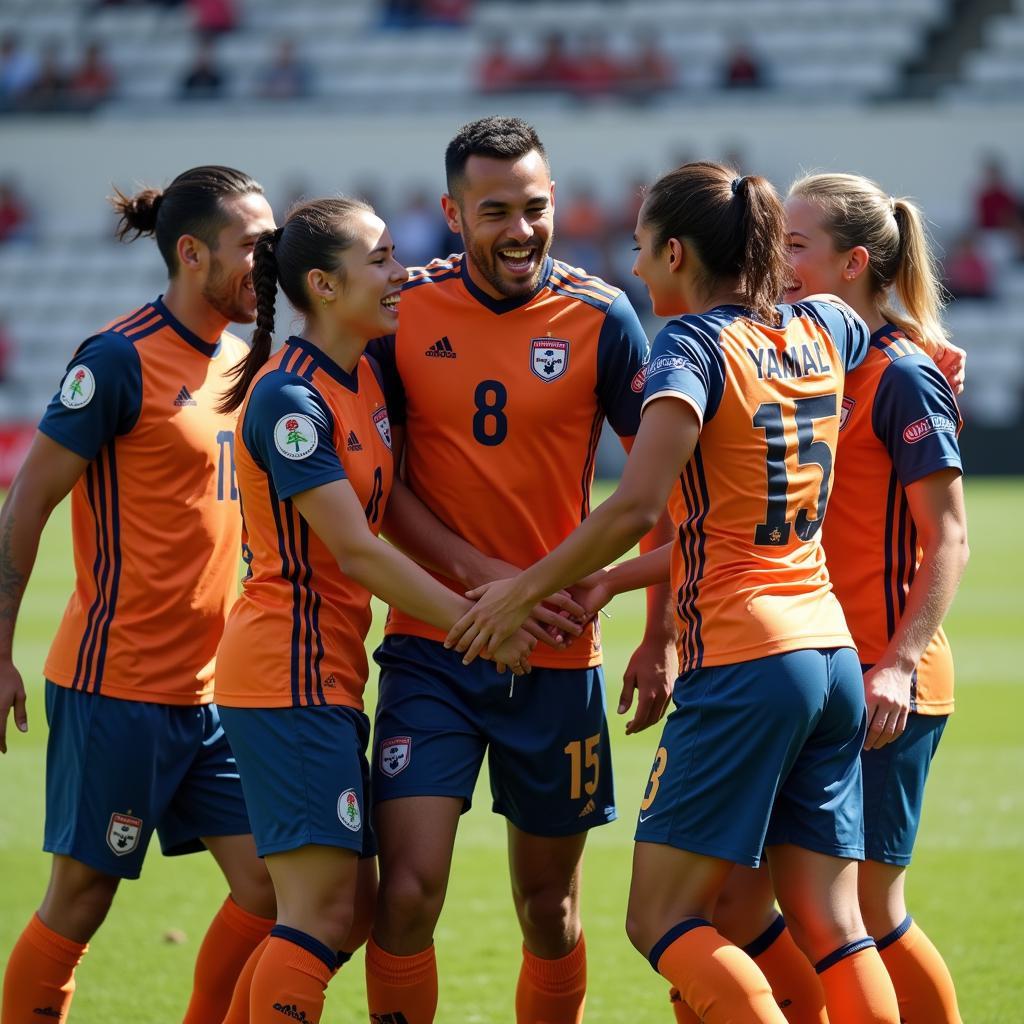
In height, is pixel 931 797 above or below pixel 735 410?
below

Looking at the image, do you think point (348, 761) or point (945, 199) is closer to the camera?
point (348, 761)

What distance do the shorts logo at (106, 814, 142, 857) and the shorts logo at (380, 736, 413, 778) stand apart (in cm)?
75

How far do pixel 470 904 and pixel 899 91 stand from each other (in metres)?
18.7

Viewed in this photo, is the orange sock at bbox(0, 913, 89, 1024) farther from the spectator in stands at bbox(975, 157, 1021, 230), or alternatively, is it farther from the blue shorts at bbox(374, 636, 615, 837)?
the spectator in stands at bbox(975, 157, 1021, 230)

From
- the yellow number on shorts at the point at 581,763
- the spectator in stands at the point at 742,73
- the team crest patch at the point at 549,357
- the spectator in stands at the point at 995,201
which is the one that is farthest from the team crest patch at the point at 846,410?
the spectator in stands at the point at 742,73

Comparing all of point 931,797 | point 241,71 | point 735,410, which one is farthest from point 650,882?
point 241,71

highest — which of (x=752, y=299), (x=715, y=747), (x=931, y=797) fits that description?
(x=752, y=299)

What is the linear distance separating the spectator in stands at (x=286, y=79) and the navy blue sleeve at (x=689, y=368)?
69.2ft

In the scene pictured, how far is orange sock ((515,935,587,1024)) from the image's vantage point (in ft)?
14.0

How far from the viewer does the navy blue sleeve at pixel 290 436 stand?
3.71m

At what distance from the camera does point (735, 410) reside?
3547 mm

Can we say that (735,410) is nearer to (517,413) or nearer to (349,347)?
(517,413)

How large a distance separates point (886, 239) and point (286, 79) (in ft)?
68.7

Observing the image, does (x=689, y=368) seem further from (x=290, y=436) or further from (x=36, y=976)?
(x=36, y=976)
